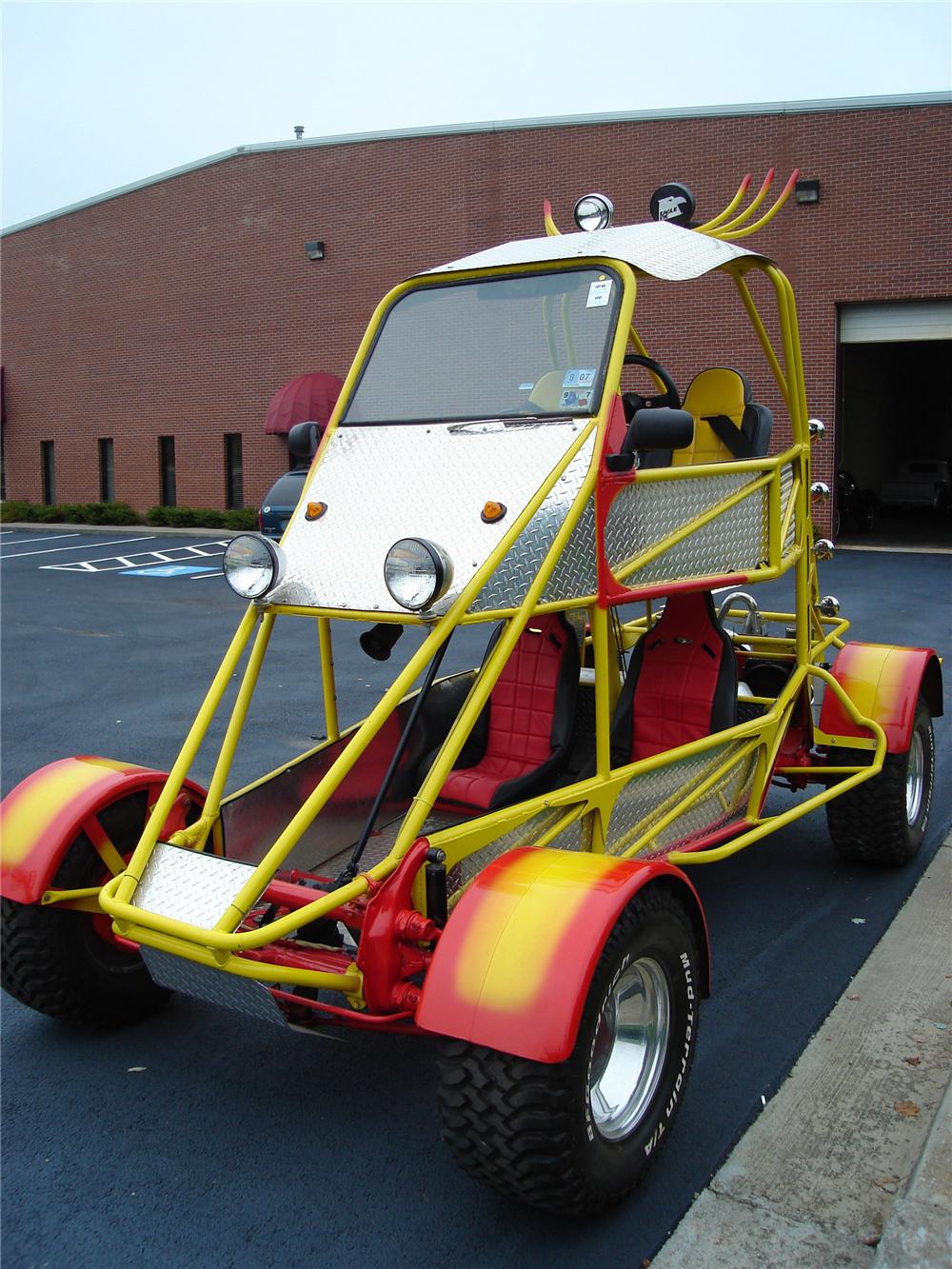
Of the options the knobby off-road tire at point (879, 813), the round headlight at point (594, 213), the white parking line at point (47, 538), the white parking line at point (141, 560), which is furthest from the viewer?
the white parking line at point (47, 538)

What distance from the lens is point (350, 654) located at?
11.1 m

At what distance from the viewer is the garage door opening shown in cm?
2094

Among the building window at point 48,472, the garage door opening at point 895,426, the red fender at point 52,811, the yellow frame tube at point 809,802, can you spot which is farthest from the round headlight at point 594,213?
the building window at point 48,472

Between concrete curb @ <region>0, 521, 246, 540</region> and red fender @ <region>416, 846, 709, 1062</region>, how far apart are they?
24086 millimetres

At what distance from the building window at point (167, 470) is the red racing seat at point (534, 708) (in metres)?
27.3

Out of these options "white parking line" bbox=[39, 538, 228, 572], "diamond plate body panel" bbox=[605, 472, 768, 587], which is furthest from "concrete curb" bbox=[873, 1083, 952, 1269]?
"white parking line" bbox=[39, 538, 228, 572]

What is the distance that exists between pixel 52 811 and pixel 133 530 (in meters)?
26.2

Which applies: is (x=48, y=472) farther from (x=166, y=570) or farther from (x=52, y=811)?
(x=52, y=811)

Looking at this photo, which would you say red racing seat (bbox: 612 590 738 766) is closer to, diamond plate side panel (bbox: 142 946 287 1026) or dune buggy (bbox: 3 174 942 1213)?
dune buggy (bbox: 3 174 942 1213)

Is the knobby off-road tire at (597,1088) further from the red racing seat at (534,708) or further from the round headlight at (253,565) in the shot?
the round headlight at (253,565)

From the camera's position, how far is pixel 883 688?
18.2ft

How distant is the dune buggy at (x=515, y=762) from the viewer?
297 cm

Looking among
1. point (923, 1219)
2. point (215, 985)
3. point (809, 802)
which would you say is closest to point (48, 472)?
point (809, 802)

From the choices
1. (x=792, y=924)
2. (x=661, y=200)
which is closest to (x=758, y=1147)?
(x=792, y=924)
